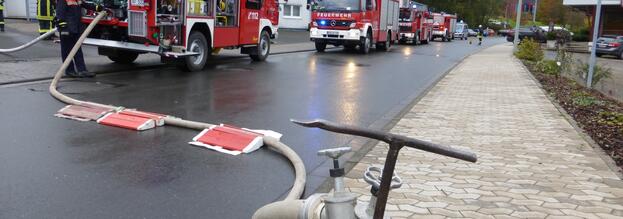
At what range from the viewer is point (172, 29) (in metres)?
12.7

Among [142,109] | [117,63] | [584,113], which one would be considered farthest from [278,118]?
[117,63]

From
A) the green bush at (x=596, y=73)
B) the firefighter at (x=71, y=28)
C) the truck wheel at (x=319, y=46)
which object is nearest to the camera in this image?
the firefighter at (x=71, y=28)

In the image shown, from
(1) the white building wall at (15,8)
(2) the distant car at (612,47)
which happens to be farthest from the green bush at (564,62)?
(1) the white building wall at (15,8)

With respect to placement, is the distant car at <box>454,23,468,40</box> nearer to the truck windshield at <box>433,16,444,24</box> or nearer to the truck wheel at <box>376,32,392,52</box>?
the truck windshield at <box>433,16,444,24</box>

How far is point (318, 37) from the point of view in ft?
83.7

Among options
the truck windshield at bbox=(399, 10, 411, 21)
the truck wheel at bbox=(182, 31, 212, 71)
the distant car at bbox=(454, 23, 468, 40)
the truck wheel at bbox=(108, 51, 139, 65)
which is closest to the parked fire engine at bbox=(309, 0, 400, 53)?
the truck wheel at bbox=(182, 31, 212, 71)

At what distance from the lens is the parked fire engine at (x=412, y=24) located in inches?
1508

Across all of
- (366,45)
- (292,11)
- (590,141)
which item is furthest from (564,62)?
(292,11)

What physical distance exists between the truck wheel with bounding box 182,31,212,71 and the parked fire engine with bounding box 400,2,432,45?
24925 millimetres

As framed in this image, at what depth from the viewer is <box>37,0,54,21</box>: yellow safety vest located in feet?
43.6

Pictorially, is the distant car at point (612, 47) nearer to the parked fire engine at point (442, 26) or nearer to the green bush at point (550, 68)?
the parked fire engine at point (442, 26)

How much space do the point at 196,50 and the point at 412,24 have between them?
26922 mm

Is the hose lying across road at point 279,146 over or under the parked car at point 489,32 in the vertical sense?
under

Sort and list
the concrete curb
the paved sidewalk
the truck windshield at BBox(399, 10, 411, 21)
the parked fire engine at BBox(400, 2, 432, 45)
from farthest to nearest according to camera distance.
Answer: the parked fire engine at BBox(400, 2, 432, 45), the truck windshield at BBox(399, 10, 411, 21), the concrete curb, the paved sidewalk
